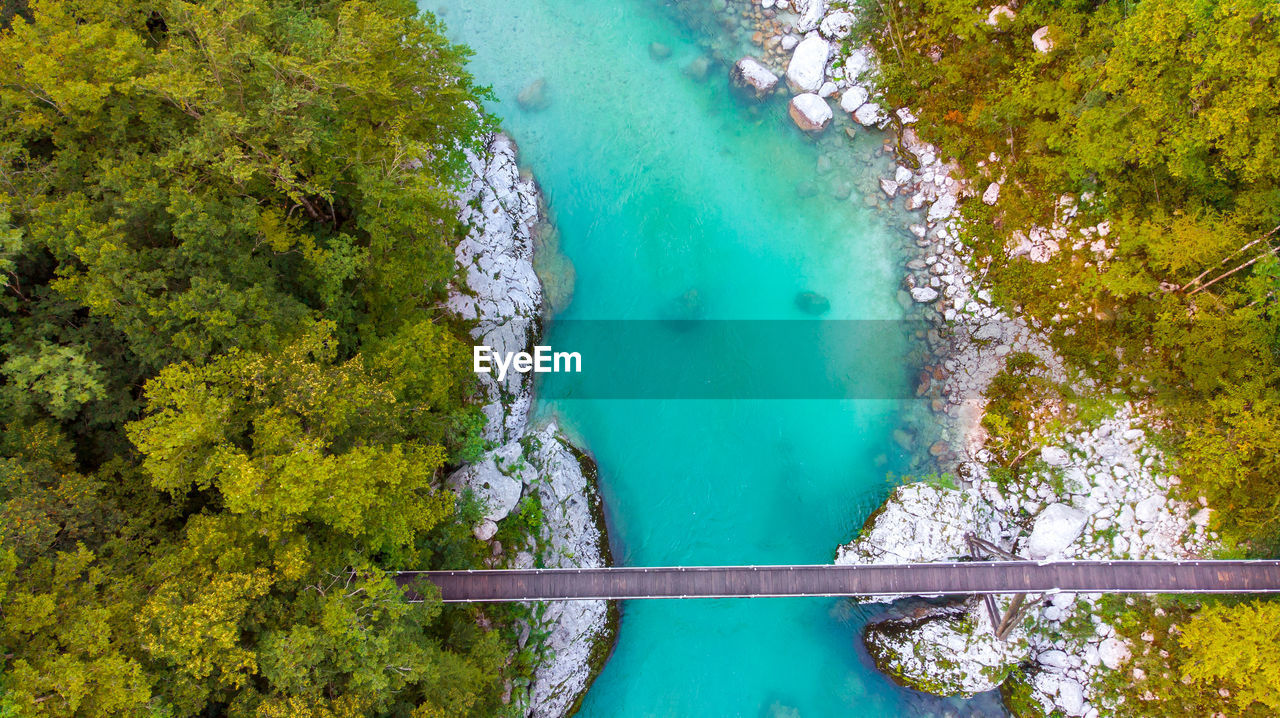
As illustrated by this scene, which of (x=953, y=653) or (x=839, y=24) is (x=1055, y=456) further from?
(x=839, y=24)

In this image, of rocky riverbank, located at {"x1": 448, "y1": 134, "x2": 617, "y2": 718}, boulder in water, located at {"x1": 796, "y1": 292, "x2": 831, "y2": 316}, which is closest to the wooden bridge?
rocky riverbank, located at {"x1": 448, "y1": 134, "x2": 617, "y2": 718}

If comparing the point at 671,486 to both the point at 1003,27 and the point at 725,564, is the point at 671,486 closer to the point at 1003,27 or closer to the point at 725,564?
the point at 725,564

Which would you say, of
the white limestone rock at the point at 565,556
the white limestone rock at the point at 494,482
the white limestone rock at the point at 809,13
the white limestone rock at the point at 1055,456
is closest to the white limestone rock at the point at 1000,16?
the white limestone rock at the point at 809,13

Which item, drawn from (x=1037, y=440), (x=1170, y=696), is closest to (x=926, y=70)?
(x=1037, y=440)

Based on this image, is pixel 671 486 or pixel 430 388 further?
pixel 671 486

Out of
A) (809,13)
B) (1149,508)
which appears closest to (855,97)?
(809,13)

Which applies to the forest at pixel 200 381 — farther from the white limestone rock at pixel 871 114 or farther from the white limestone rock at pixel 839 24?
the white limestone rock at pixel 871 114
